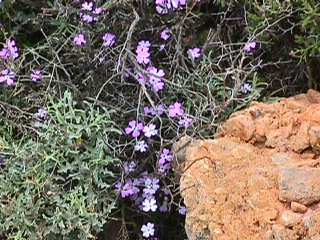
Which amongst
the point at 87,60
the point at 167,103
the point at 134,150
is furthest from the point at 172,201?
the point at 87,60

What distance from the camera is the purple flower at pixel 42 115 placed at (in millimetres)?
2625

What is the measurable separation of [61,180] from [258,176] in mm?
636

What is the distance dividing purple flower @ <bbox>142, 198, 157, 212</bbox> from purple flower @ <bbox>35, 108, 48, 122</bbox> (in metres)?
0.41

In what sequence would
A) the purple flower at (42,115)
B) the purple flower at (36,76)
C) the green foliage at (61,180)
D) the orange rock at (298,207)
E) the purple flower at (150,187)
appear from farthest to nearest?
the purple flower at (36,76)
the purple flower at (42,115)
the purple flower at (150,187)
the green foliage at (61,180)
the orange rock at (298,207)

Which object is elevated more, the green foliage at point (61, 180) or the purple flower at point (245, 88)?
the purple flower at point (245, 88)

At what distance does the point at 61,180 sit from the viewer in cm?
252

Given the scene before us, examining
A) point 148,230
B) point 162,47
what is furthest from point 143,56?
point 148,230

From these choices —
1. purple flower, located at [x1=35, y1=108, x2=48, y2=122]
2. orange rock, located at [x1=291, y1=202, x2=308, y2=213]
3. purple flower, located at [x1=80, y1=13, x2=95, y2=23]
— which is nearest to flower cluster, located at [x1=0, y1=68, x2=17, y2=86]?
purple flower, located at [x1=35, y1=108, x2=48, y2=122]

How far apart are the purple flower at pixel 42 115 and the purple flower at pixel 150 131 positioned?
1.03 ft

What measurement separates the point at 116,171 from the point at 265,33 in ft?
2.24

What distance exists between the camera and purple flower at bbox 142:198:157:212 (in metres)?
2.51

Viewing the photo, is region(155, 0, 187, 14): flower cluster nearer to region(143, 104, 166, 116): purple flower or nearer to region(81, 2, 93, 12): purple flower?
region(81, 2, 93, 12): purple flower

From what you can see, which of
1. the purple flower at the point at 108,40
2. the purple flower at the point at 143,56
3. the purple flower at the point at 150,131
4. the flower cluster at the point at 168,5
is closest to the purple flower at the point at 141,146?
the purple flower at the point at 150,131

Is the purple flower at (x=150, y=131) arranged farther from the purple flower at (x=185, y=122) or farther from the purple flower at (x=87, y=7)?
the purple flower at (x=87, y=7)
